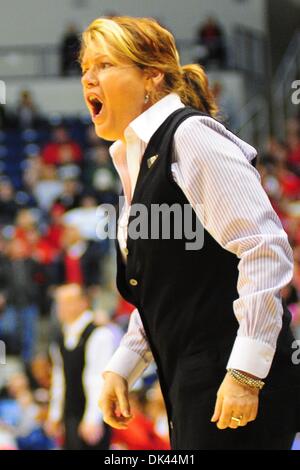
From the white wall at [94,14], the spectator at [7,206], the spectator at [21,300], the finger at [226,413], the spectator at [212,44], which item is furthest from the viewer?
the white wall at [94,14]

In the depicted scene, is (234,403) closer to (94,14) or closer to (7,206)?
(7,206)

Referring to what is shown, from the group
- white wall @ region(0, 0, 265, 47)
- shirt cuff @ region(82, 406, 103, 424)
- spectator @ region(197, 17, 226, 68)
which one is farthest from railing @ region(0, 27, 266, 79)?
shirt cuff @ region(82, 406, 103, 424)

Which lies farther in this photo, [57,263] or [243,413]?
[57,263]

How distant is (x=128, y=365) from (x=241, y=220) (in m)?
0.55

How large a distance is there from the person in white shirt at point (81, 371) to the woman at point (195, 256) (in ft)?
10.9

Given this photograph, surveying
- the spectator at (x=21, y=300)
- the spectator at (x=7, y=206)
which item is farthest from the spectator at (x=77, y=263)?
the spectator at (x=7, y=206)

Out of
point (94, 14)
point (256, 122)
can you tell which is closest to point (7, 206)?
point (256, 122)

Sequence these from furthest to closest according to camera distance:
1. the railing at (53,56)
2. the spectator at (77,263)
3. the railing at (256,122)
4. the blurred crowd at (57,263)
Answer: the railing at (53,56) → the railing at (256,122) → the spectator at (77,263) → the blurred crowd at (57,263)

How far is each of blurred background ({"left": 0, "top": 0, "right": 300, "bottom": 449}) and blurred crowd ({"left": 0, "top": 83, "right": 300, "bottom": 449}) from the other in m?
0.01

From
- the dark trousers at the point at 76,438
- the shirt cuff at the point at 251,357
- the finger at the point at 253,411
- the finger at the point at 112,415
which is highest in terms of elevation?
the shirt cuff at the point at 251,357

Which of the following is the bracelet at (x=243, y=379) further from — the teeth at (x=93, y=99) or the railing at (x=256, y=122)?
the railing at (x=256, y=122)

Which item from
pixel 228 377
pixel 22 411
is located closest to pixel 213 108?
pixel 228 377

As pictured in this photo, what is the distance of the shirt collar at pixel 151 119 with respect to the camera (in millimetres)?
2064

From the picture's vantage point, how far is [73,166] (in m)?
11.8
